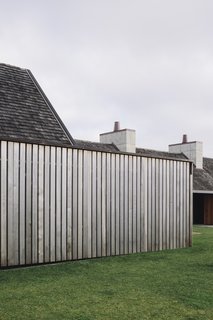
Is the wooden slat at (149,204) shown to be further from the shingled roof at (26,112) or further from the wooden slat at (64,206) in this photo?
the shingled roof at (26,112)

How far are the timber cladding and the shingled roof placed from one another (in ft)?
9.07

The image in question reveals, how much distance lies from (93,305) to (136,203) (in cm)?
598

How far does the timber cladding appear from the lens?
9.30m

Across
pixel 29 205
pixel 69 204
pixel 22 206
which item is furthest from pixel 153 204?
pixel 22 206

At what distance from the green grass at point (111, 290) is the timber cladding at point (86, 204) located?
64 cm

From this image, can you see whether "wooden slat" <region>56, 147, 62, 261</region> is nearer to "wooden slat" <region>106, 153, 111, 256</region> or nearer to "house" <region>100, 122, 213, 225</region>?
"wooden slat" <region>106, 153, 111, 256</region>

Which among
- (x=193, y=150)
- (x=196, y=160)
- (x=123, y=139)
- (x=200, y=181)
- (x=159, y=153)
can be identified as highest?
(x=123, y=139)

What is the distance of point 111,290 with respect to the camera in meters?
6.95

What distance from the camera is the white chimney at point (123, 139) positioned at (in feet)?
101

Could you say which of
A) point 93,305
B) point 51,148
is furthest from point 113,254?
point 93,305

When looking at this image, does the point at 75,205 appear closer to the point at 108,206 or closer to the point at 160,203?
the point at 108,206

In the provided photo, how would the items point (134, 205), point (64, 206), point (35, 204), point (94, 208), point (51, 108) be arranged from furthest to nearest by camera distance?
1. point (51, 108)
2. point (134, 205)
3. point (94, 208)
4. point (64, 206)
5. point (35, 204)

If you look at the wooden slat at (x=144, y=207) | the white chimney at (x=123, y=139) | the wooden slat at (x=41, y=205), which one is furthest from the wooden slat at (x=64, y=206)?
the white chimney at (x=123, y=139)

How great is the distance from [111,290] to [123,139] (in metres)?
24.2
